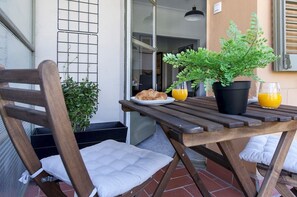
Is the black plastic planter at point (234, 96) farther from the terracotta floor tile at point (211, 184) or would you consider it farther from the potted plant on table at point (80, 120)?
the potted plant on table at point (80, 120)

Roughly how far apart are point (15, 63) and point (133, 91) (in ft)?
4.67

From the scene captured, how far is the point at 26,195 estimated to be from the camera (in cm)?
162

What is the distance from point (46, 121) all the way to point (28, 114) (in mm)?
120

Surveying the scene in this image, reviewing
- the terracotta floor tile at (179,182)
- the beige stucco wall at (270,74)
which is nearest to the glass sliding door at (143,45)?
the terracotta floor tile at (179,182)

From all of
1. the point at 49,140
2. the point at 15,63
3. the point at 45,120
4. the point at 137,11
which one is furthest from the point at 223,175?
the point at 137,11

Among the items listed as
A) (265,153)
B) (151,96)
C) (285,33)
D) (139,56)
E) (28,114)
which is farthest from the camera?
(139,56)

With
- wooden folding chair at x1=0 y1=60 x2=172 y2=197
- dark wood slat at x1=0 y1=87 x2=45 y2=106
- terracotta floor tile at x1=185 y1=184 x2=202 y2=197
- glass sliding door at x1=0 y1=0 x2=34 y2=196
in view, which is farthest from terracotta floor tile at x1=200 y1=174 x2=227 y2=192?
dark wood slat at x1=0 y1=87 x2=45 y2=106

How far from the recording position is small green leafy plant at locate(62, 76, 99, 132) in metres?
1.93

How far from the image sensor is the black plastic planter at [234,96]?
800 mm

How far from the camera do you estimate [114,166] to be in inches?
36.5

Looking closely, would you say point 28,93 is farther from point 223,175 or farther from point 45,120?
point 223,175

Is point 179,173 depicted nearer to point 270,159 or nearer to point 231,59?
point 270,159

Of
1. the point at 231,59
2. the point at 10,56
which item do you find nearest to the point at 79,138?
the point at 10,56

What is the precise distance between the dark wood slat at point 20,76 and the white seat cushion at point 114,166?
402 millimetres
